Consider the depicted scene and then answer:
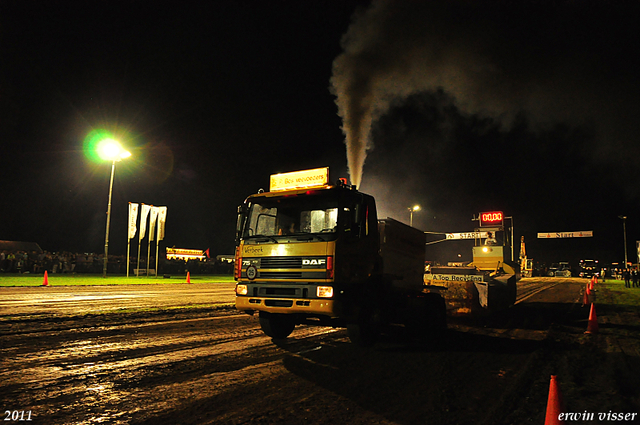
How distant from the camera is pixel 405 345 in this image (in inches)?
325

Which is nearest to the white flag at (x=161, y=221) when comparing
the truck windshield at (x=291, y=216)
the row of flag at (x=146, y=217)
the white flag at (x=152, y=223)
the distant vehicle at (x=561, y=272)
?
the row of flag at (x=146, y=217)

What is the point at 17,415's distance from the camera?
13.1ft

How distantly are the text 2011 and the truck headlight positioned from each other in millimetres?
4007

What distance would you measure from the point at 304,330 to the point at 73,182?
224 ft

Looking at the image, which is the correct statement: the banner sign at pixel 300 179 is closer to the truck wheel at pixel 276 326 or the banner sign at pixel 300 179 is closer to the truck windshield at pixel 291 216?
the truck windshield at pixel 291 216

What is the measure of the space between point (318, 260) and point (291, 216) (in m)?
1.14

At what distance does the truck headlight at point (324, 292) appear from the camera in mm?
6796

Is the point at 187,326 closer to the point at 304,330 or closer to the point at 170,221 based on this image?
the point at 304,330


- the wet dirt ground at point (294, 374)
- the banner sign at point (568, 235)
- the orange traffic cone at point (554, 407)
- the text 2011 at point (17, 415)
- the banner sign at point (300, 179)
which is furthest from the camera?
the banner sign at point (568, 235)

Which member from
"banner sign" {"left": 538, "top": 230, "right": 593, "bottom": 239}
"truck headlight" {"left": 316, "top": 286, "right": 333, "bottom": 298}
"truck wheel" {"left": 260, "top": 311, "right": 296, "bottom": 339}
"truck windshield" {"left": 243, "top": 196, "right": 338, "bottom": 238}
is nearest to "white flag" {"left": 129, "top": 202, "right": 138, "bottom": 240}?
"truck wheel" {"left": 260, "top": 311, "right": 296, "bottom": 339}

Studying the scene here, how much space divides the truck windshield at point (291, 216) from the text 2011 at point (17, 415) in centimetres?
439

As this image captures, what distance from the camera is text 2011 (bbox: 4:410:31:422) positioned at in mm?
3891

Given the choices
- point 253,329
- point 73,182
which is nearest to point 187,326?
point 253,329

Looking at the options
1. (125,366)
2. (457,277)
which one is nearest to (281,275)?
(125,366)
